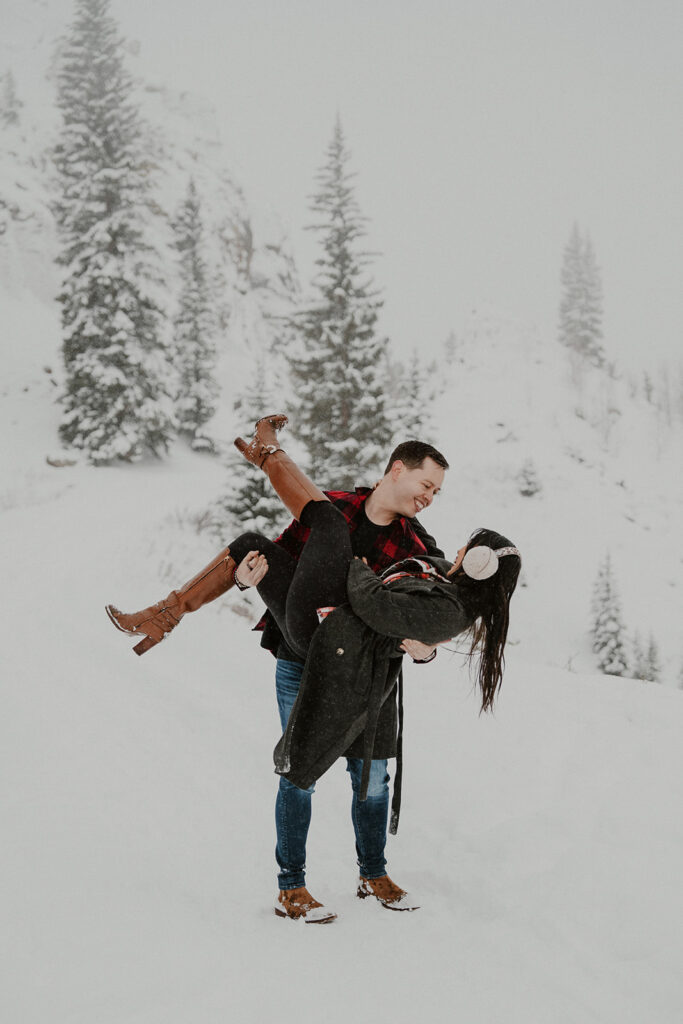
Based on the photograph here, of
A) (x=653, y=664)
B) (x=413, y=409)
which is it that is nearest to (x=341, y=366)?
(x=413, y=409)

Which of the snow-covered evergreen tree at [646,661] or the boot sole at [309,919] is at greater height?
the boot sole at [309,919]

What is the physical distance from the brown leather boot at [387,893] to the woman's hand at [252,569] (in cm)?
156

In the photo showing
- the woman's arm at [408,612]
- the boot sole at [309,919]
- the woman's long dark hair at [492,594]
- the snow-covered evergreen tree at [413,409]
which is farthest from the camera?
the snow-covered evergreen tree at [413,409]

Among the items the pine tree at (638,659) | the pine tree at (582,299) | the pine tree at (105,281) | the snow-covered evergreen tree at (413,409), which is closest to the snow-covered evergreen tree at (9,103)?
the pine tree at (105,281)

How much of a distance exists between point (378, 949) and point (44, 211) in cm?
3760

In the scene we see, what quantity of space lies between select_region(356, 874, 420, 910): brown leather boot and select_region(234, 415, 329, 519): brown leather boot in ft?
5.85

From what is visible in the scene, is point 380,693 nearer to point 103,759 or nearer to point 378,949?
point 378,949

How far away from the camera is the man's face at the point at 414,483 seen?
8.86ft

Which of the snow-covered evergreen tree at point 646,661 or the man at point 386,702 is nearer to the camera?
the man at point 386,702

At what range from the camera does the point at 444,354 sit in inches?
2156

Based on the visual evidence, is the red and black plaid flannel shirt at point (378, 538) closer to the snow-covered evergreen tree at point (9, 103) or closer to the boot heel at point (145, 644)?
the boot heel at point (145, 644)

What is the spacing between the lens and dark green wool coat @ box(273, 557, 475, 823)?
2418 millimetres

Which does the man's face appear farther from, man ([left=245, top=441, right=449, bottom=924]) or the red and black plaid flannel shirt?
the red and black plaid flannel shirt

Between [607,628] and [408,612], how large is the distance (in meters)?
18.3
